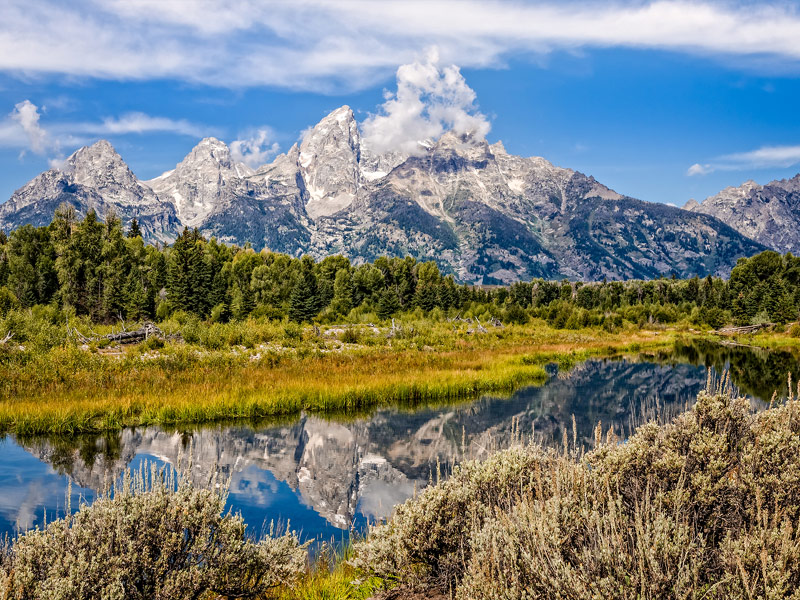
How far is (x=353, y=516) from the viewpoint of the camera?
15.1m

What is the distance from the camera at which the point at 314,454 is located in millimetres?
20797

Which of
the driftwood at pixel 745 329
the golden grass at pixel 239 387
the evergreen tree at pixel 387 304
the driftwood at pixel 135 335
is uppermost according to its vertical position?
the evergreen tree at pixel 387 304

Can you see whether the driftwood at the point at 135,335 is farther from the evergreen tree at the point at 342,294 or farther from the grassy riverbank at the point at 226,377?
the evergreen tree at the point at 342,294

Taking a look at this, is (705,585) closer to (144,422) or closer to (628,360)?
(144,422)

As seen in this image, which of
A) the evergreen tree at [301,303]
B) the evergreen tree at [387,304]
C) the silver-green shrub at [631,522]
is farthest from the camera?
the evergreen tree at [387,304]

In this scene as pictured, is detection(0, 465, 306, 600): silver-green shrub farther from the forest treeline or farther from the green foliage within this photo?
the green foliage

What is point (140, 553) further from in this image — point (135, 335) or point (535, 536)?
point (135, 335)

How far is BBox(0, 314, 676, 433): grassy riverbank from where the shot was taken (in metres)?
23.4

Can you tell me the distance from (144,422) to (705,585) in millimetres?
22569

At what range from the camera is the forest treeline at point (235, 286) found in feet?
211

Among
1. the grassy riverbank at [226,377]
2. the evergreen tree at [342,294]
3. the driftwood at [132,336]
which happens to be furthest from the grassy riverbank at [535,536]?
the evergreen tree at [342,294]

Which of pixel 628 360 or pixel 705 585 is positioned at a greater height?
pixel 705 585

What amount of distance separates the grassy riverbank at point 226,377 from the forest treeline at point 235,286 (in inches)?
834

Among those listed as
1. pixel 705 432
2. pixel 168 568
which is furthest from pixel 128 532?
pixel 705 432
